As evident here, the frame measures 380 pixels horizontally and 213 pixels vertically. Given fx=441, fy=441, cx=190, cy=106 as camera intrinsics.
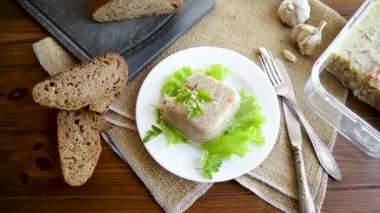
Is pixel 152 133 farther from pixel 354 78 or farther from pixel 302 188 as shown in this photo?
pixel 354 78

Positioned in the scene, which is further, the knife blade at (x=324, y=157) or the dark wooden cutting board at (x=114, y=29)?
the dark wooden cutting board at (x=114, y=29)

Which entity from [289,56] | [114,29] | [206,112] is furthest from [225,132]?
[114,29]

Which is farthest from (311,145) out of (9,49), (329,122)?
(9,49)

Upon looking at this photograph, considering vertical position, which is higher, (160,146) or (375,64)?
(375,64)

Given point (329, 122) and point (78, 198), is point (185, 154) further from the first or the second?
point (329, 122)

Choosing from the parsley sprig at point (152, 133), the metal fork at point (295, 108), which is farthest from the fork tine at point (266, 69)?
the parsley sprig at point (152, 133)

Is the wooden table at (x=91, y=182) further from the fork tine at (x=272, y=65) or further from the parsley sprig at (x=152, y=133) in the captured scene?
the fork tine at (x=272, y=65)
